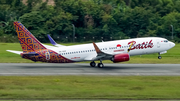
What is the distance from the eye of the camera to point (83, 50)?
40500mm

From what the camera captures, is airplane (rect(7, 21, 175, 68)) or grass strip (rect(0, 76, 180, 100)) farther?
airplane (rect(7, 21, 175, 68))

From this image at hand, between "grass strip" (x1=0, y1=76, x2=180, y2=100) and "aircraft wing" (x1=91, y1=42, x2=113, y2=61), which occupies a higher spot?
"aircraft wing" (x1=91, y1=42, x2=113, y2=61)

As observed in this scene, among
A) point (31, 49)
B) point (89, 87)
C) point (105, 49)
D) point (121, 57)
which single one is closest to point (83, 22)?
point (105, 49)

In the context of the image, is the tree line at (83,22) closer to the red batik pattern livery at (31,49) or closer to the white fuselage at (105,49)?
the white fuselage at (105,49)

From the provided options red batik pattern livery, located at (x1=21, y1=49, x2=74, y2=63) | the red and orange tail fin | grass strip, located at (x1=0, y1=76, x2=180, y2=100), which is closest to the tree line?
red batik pattern livery, located at (x1=21, y1=49, x2=74, y2=63)

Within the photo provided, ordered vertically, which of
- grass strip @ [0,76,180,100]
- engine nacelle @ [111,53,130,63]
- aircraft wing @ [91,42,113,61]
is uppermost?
aircraft wing @ [91,42,113,61]

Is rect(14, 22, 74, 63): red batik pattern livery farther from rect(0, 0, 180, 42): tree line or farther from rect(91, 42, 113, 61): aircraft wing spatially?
rect(0, 0, 180, 42): tree line

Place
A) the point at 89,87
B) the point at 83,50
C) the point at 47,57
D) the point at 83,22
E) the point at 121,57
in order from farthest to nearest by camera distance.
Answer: the point at 83,22 → the point at 83,50 → the point at 47,57 → the point at 121,57 → the point at 89,87

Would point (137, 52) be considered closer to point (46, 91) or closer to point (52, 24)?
point (46, 91)

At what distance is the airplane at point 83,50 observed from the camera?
127 feet

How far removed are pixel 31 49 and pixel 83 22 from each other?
189 feet

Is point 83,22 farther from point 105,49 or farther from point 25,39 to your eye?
point 25,39

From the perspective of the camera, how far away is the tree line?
86.9 metres

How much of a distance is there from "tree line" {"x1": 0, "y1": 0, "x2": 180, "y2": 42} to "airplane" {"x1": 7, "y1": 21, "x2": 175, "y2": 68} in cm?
4143
